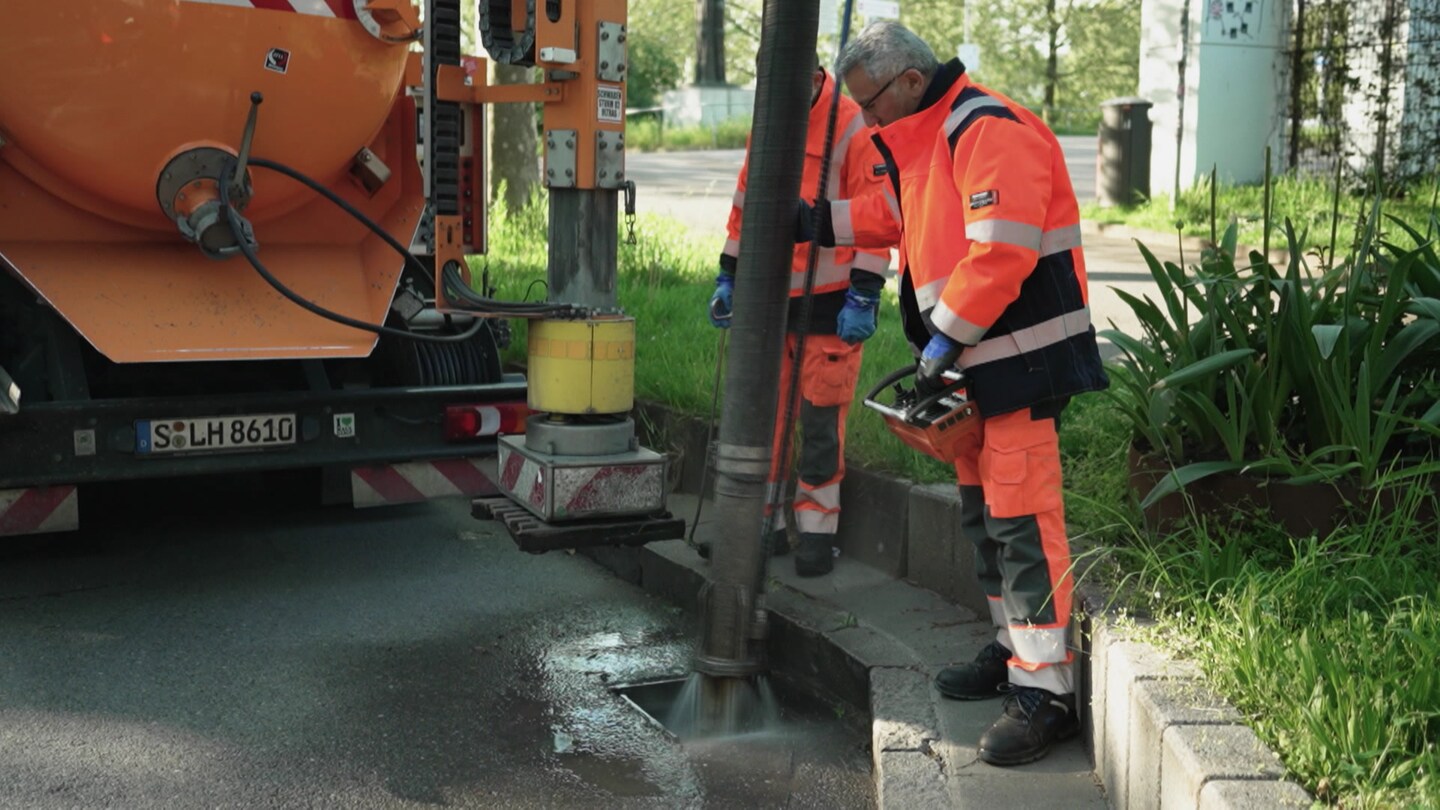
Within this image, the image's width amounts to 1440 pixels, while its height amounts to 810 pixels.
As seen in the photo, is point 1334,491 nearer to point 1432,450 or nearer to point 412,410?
point 1432,450

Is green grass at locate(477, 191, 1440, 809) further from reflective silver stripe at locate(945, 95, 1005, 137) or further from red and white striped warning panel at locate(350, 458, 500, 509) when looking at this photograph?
red and white striped warning panel at locate(350, 458, 500, 509)

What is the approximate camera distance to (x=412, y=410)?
18.1ft

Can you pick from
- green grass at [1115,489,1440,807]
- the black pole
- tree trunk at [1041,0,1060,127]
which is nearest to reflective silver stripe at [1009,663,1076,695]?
green grass at [1115,489,1440,807]

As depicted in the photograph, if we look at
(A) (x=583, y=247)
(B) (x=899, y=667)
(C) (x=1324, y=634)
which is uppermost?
(A) (x=583, y=247)

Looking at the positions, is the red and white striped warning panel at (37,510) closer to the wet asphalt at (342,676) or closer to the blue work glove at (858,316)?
the wet asphalt at (342,676)

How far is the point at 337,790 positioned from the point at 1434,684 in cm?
241

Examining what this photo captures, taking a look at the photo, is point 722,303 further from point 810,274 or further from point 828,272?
point 810,274

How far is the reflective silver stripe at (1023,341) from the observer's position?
3752mm

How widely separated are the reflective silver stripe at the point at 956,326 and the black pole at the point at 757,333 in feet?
1.51

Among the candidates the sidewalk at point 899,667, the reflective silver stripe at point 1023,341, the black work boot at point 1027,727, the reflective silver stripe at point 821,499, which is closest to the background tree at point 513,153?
the sidewalk at point 899,667

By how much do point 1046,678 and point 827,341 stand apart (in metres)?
1.67

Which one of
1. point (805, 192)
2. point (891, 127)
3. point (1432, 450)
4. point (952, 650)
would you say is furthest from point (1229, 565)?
point (805, 192)

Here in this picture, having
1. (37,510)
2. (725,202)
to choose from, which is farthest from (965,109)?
(725,202)

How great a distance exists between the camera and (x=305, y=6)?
202 inches
